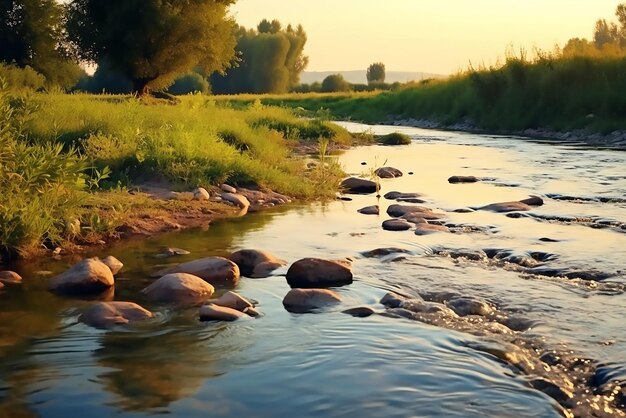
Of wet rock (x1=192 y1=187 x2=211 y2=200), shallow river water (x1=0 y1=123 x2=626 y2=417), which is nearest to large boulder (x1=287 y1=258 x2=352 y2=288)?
shallow river water (x1=0 y1=123 x2=626 y2=417)

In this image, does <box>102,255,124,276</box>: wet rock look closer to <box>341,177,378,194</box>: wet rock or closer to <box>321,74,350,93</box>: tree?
<box>341,177,378,194</box>: wet rock

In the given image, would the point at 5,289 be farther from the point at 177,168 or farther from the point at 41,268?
the point at 177,168

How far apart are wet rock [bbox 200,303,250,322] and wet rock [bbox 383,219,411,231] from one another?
329 cm

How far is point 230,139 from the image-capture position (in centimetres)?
1244

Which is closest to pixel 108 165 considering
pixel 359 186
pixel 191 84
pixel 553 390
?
pixel 359 186

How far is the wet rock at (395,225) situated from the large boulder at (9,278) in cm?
357

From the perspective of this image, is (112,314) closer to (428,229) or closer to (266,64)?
(428,229)

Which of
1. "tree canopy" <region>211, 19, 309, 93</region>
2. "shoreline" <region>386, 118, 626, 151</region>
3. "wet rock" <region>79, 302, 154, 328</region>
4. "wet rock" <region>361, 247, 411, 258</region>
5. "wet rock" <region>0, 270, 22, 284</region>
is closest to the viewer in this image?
"wet rock" <region>79, 302, 154, 328</region>

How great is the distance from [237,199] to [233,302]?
439cm

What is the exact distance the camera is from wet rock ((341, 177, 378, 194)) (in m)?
10.9

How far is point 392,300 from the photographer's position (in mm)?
4980

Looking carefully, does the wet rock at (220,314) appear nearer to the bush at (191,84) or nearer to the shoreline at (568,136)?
the shoreline at (568,136)

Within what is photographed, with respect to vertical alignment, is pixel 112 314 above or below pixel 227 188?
below

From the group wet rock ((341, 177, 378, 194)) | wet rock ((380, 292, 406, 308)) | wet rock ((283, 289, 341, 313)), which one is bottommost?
wet rock ((380, 292, 406, 308))
